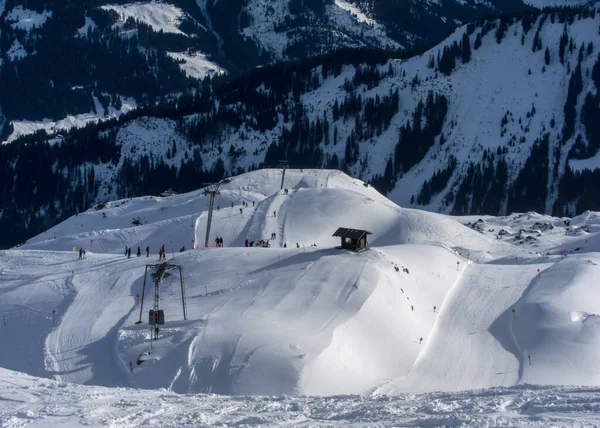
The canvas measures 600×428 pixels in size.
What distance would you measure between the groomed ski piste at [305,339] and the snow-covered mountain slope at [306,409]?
0.31ft

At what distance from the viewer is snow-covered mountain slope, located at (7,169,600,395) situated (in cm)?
3541

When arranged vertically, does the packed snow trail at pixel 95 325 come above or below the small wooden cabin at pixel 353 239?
below

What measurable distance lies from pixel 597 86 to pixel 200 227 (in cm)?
8788

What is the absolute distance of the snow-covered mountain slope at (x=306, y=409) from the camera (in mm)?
22922

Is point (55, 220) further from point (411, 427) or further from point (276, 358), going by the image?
point (411, 427)

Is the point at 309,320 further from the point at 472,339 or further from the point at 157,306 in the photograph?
the point at 472,339

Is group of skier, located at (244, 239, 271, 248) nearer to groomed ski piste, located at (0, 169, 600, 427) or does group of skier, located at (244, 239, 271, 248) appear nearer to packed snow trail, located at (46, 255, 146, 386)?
groomed ski piste, located at (0, 169, 600, 427)

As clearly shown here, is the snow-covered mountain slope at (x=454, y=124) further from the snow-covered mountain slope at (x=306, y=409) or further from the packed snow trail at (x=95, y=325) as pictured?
the snow-covered mountain slope at (x=306, y=409)

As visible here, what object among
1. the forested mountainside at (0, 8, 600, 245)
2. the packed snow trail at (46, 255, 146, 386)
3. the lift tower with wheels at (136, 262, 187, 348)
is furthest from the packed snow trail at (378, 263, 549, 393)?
the forested mountainside at (0, 8, 600, 245)

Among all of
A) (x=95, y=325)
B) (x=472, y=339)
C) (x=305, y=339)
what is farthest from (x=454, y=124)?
(x=305, y=339)

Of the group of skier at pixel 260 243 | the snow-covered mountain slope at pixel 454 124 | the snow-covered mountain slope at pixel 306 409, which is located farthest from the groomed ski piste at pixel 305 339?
the snow-covered mountain slope at pixel 454 124

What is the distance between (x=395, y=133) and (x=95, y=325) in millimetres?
100343

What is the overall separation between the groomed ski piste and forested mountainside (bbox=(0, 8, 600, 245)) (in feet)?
203

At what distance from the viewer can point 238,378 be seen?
3381 centimetres
